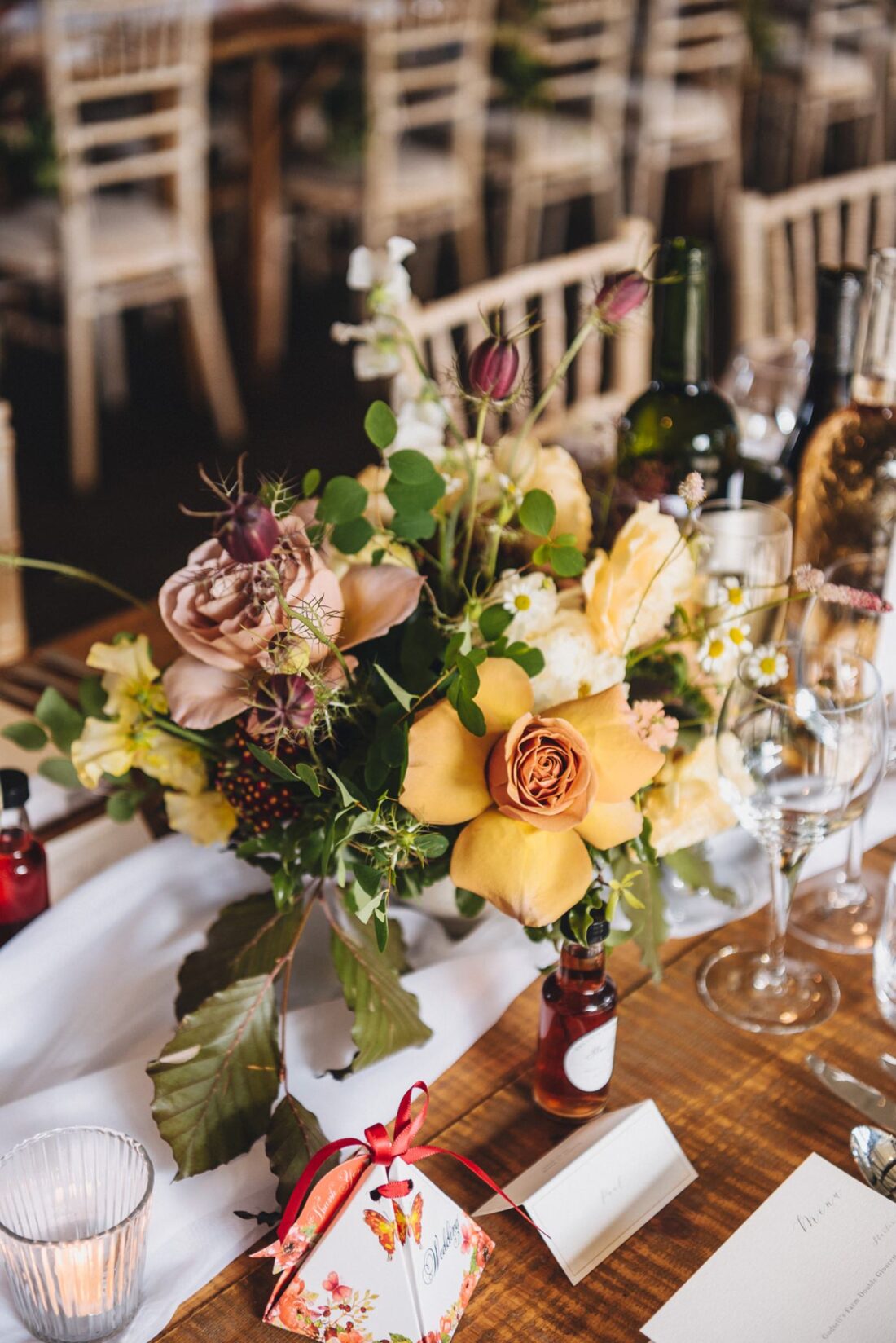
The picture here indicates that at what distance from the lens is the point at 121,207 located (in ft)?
10.9

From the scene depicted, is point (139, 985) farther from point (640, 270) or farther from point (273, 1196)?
point (640, 270)

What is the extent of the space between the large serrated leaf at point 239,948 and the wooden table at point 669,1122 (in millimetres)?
102

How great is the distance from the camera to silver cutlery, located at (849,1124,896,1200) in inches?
28.3

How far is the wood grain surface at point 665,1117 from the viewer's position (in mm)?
666

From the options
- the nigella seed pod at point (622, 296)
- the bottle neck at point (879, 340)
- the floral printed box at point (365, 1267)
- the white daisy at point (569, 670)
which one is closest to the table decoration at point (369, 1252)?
the floral printed box at point (365, 1267)

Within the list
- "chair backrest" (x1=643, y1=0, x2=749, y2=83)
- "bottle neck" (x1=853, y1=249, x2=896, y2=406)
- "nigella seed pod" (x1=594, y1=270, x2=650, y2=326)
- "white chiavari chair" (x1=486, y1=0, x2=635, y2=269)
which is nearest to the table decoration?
"nigella seed pod" (x1=594, y1=270, x2=650, y2=326)

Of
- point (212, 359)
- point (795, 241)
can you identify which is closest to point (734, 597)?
point (795, 241)

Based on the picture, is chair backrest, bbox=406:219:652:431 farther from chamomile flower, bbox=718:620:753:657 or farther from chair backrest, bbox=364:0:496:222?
chair backrest, bbox=364:0:496:222

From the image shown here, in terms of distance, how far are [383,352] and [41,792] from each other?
18.0 inches

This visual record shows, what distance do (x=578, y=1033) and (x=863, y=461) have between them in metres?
0.54

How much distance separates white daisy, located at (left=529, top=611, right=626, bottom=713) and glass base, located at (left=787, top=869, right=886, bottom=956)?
289mm

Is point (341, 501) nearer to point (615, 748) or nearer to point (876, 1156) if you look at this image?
point (615, 748)

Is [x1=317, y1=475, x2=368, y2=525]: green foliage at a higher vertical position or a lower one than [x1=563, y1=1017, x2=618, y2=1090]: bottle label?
higher

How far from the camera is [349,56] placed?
13.4ft
